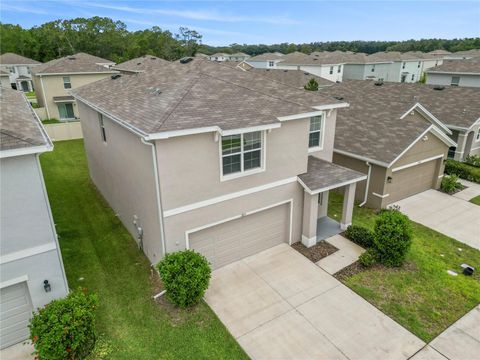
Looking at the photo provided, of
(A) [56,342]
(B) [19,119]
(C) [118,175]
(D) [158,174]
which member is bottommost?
(A) [56,342]

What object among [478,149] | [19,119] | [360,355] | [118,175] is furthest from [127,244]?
[478,149]

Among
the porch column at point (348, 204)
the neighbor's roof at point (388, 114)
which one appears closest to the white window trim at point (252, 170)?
the porch column at point (348, 204)

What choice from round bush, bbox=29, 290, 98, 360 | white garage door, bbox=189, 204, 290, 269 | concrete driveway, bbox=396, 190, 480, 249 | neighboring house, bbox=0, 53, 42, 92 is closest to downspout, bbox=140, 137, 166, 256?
white garage door, bbox=189, 204, 290, 269

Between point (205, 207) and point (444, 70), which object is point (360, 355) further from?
point (444, 70)

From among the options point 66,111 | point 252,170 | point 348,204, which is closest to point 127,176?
point 252,170

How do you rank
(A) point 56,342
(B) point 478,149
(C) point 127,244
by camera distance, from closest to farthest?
(A) point 56,342 < (C) point 127,244 < (B) point 478,149

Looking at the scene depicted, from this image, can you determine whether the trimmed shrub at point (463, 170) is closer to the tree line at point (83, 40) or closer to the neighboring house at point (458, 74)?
the neighboring house at point (458, 74)
